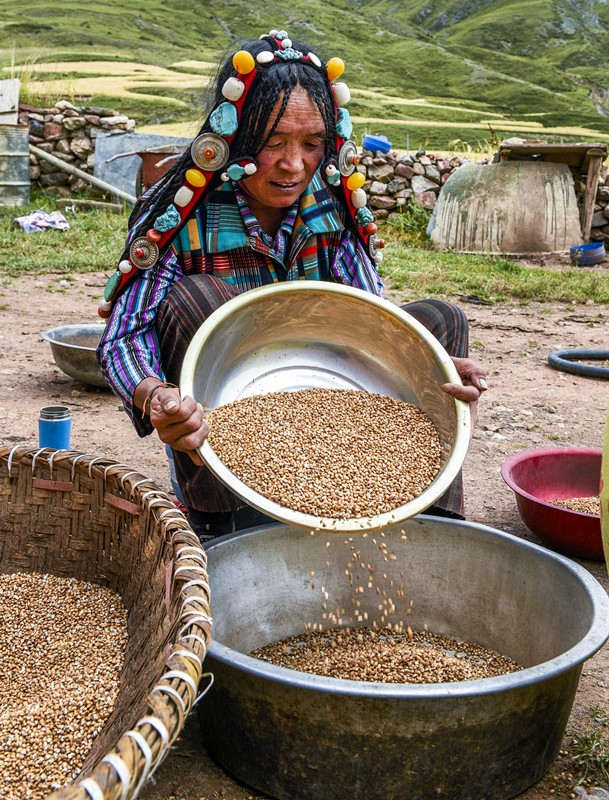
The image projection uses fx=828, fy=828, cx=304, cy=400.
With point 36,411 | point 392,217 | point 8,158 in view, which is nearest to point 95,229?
point 8,158

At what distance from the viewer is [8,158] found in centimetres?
902

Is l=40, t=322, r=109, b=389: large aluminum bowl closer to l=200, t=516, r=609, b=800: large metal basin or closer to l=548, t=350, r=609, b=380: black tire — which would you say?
l=200, t=516, r=609, b=800: large metal basin

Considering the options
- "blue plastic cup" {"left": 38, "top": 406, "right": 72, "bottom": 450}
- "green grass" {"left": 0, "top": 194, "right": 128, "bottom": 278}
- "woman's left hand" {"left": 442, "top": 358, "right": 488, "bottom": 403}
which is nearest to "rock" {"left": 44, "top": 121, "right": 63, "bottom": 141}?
"green grass" {"left": 0, "top": 194, "right": 128, "bottom": 278}

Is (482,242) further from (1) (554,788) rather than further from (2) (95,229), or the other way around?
(1) (554,788)

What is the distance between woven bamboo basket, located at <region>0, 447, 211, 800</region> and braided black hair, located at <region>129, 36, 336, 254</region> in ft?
1.96

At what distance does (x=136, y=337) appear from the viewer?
6.08 feet

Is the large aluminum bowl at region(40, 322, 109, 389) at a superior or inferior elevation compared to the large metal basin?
superior

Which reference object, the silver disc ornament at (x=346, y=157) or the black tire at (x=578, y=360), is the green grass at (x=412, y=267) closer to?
the black tire at (x=578, y=360)

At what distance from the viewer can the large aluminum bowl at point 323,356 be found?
5.43 feet

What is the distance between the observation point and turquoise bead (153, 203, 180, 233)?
73.9 inches

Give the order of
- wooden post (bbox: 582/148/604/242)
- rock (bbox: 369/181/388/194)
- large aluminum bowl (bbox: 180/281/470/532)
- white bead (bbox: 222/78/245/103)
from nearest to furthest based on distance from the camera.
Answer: large aluminum bowl (bbox: 180/281/470/532)
white bead (bbox: 222/78/245/103)
wooden post (bbox: 582/148/604/242)
rock (bbox: 369/181/388/194)

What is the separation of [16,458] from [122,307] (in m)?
0.41

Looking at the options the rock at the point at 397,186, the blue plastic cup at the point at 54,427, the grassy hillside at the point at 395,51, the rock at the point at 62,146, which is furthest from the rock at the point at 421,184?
the grassy hillside at the point at 395,51

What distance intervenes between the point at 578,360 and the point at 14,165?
695 centimetres
